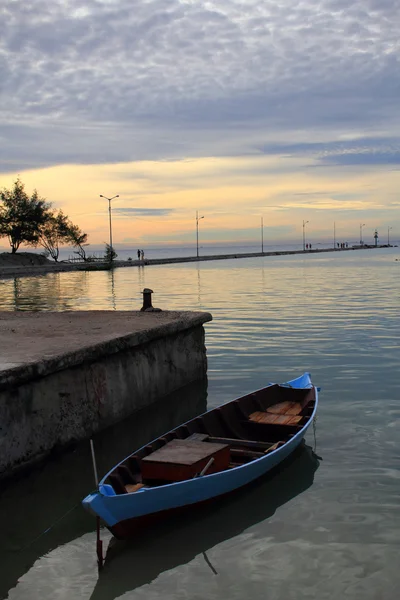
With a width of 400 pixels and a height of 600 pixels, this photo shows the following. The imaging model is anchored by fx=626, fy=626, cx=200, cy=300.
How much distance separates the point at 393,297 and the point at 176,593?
28451mm

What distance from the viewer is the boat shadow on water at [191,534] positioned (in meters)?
6.30

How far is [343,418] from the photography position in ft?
36.6

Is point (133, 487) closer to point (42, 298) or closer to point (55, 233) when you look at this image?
point (42, 298)

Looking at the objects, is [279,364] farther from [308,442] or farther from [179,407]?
[308,442]

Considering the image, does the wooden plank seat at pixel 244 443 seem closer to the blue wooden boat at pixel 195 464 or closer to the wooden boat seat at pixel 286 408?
the blue wooden boat at pixel 195 464

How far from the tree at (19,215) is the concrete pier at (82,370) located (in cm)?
6751

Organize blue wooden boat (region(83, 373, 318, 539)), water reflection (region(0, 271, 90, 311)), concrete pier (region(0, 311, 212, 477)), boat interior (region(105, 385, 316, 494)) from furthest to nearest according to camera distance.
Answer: water reflection (region(0, 271, 90, 311)) → concrete pier (region(0, 311, 212, 477)) → boat interior (region(105, 385, 316, 494)) → blue wooden boat (region(83, 373, 318, 539))

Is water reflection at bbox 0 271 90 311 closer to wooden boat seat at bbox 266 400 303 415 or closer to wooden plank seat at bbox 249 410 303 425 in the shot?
wooden boat seat at bbox 266 400 303 415

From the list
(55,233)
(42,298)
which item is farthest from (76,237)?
(42,298)

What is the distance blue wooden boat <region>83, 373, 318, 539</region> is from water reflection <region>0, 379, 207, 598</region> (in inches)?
37.1

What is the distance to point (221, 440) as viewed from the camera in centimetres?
878

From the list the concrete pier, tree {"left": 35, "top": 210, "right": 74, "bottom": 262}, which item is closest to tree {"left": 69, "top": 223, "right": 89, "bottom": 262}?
tree {"left": 35, "top": 210, "right": 74, "bottom": 262}

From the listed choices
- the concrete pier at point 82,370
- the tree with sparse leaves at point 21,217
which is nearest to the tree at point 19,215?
the tree with sparse leaves at point 21,217

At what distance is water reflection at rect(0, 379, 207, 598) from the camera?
22.8ft
